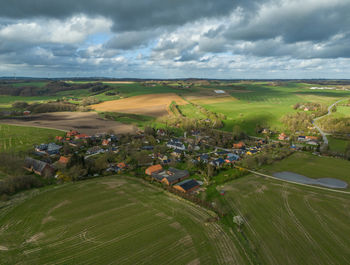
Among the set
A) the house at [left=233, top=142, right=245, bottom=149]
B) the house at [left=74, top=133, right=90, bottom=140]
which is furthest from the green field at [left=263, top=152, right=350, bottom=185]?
the house at [left=74, top=133, right=90, bottom=140]

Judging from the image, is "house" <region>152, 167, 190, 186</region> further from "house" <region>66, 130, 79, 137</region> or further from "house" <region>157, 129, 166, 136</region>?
"house" <region>66, 130, 79, 137</region>

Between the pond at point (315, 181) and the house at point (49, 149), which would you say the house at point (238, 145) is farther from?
the house at point (49, 149)

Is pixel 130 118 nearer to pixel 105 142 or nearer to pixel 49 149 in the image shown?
pixel 105 142

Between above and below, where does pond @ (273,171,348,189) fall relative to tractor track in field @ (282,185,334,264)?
above

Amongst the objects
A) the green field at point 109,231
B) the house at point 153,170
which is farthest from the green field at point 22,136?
the house at point 153,170

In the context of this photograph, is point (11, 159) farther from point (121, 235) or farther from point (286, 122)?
point (286, 122)

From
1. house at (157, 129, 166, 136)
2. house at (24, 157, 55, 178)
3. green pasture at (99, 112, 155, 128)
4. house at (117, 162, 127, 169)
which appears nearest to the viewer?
house at (24, 157, 55, 178)

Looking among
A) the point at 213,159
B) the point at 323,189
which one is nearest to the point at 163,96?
the point at 213,159
